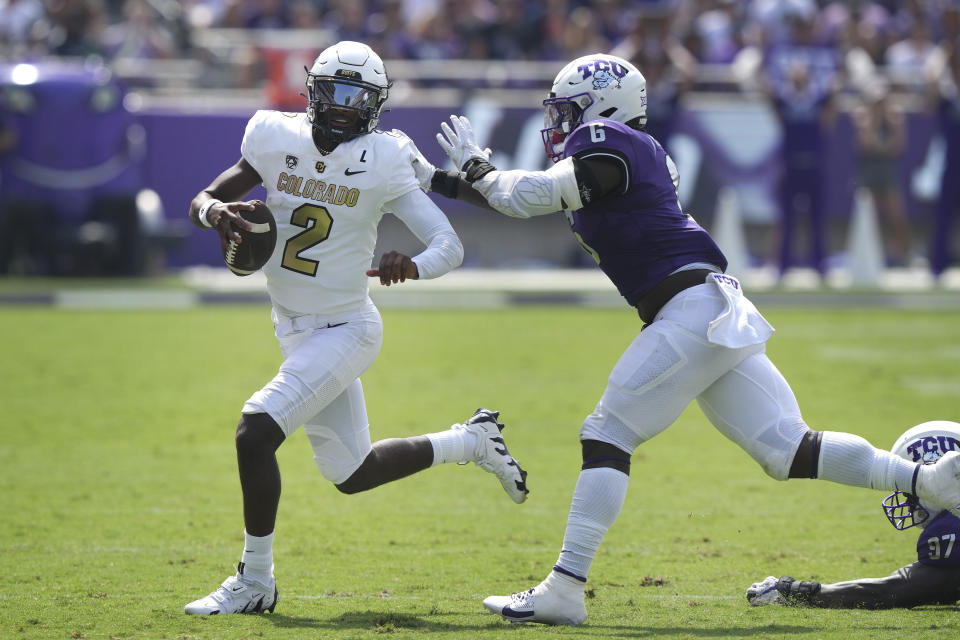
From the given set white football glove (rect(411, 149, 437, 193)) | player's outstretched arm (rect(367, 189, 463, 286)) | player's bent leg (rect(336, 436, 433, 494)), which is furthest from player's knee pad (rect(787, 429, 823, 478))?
white football glove (rect(411, 149, 437, 193))

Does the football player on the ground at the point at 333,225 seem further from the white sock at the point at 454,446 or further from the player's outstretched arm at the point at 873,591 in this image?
the player's outstretched arm at the point at 873,591

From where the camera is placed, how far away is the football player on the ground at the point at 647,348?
14.5ft

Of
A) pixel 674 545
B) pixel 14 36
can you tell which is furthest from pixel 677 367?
pixel 14 36

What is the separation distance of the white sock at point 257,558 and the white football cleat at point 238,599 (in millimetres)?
19

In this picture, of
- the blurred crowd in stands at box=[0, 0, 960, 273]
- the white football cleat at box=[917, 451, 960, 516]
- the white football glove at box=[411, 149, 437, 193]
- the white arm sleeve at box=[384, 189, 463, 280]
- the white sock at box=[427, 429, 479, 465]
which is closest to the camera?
the white football cleat at box=[917, 451, 960, 516]

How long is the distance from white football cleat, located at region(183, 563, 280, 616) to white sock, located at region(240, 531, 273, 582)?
0.7 inches

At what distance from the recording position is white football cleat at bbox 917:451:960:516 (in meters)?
4.35

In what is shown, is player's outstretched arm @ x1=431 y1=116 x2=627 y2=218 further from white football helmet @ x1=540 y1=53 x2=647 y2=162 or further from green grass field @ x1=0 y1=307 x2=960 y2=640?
green grass field @ x1=0 y1=307 x2=960 y2=640

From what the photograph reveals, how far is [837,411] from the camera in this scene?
824cm

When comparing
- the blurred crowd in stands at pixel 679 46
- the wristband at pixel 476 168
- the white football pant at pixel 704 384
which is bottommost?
the white football pant at pixel 704 384

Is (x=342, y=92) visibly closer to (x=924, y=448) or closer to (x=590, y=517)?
(x=590, y=517)

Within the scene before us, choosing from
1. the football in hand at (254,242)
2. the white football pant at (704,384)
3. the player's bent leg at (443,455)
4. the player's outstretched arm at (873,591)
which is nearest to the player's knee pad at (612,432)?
the white football pant at (704,384)

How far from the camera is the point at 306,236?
4.84 m

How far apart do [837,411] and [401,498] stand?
304cm
